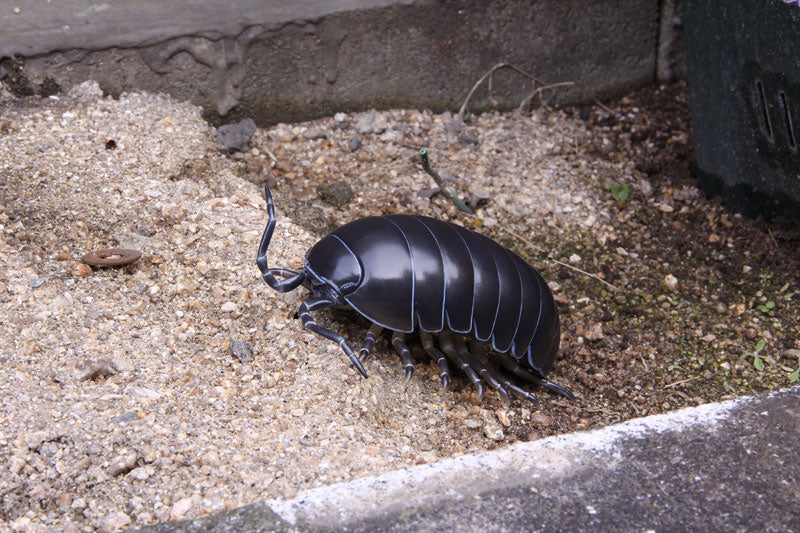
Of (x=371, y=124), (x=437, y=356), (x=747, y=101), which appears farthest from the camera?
(x=371, y=124)

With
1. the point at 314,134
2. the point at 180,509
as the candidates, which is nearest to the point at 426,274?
the point at 180,509

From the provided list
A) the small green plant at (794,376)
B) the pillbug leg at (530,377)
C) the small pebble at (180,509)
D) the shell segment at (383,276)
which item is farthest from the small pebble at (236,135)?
the small green plant at (794,376)

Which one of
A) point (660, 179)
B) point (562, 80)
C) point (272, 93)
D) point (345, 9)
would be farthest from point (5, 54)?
point (660, 179)

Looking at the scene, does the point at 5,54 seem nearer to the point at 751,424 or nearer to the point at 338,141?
the point at 338,141

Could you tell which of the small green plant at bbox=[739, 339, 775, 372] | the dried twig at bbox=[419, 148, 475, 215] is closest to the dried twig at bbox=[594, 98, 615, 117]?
the dried twig at bbox=[419, 148, 475, 215]

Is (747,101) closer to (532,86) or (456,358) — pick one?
(532,86)

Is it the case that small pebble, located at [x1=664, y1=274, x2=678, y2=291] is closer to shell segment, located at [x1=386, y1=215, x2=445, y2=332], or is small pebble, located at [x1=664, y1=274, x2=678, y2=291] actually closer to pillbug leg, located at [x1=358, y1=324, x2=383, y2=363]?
shell segment, located at [x1=386, y1=215, x2=445, y2=332]

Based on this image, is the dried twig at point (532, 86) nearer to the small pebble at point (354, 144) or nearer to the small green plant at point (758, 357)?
the small pebble at point (354, 144)
